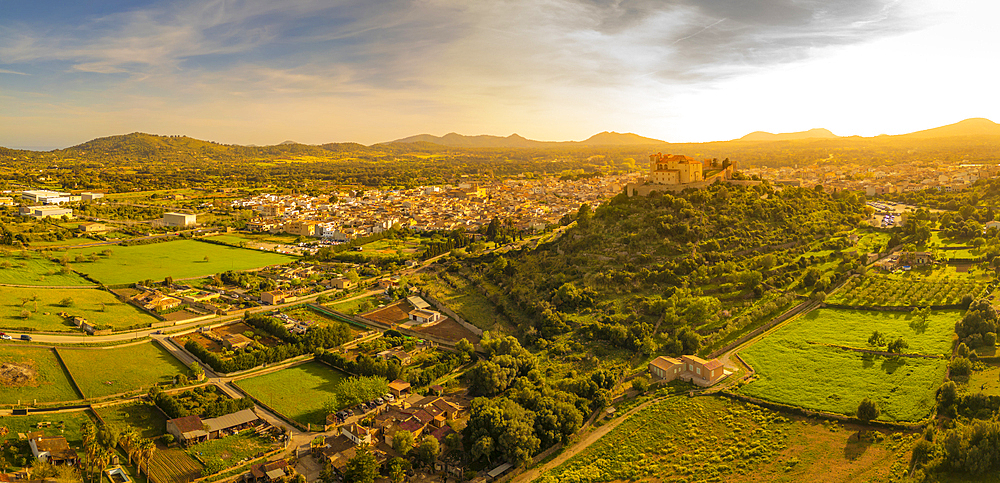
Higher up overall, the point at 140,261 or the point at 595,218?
the point at 595,218

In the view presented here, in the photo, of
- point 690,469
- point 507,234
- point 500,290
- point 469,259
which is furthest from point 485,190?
point 690,469

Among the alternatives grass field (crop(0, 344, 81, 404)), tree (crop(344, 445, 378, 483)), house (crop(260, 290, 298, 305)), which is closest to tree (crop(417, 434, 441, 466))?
tree (crop(344, 445, 378, 483))

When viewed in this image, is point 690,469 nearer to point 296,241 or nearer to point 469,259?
point 469,259

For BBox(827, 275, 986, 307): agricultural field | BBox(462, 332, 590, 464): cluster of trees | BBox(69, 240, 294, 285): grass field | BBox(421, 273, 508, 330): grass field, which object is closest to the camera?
BBox(462, 332, 590, 464): cluster of trees

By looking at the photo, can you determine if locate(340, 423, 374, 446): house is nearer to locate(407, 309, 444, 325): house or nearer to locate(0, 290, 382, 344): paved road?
locate(407, 309, 444, 325): house

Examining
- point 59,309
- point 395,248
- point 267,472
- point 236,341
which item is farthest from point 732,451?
point 395,248

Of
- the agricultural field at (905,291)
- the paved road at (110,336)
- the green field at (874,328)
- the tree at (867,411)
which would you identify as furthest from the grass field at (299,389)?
the agricultural field at (905,291)

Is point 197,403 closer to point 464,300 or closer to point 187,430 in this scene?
point 187,430

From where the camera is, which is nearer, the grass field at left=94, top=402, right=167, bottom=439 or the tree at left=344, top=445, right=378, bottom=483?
the tree at left=344, top=445, right=378, bottom=483
